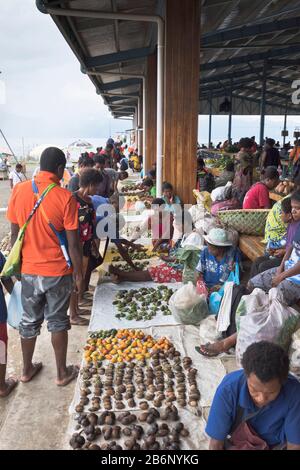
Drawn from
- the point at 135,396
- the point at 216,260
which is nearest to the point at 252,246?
the point at 216,260

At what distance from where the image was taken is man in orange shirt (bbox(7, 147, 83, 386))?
2.93m

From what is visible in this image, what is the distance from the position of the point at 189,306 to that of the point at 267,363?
2000mm

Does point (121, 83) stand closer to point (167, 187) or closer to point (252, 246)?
point (167, 187)

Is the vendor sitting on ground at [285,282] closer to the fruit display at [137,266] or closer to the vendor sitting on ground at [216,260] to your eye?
the vendor sitting on ground at [216,260]

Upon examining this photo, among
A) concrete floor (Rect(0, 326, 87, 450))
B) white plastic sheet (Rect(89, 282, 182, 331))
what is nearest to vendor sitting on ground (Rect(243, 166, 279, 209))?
white plastic sheet (Rect(89, 282, 182, 331))

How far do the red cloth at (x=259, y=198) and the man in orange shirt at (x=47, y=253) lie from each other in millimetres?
2789

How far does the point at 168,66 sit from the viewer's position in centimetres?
692

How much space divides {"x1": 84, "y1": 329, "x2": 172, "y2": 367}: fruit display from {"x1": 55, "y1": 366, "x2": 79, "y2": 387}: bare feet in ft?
0.41

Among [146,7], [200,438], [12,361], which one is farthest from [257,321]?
[146,7]

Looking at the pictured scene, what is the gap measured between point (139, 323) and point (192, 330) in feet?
1.70

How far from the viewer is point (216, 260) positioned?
13.5 feet

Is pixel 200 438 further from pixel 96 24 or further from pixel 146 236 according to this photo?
pixel 96 24

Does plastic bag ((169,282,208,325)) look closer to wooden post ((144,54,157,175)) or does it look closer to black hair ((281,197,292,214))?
black hair ((281,197,292,214))

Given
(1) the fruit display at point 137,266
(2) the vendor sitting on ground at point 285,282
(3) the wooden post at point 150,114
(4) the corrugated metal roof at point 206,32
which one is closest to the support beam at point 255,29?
(4) the corrugated metal roof at point 206,32
